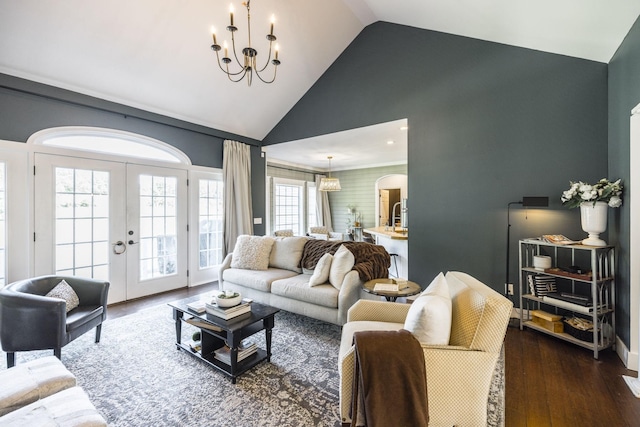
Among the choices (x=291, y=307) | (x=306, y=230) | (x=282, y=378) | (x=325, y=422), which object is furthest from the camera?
(x=306, y=230)

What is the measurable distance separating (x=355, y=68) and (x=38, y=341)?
206 inches

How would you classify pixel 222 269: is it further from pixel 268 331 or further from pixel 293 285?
pixel 268 331

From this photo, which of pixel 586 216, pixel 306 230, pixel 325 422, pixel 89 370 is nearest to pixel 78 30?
pixel 89 370

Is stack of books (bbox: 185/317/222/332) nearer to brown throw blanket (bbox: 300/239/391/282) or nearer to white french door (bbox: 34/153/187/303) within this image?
brown throw blanket (bbox: 300/239/391/282)

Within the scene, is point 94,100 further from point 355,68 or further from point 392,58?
point 392,58

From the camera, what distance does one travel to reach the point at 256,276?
150 inches

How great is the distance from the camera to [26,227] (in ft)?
11.4

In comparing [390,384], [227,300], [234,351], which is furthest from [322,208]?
[390,384]

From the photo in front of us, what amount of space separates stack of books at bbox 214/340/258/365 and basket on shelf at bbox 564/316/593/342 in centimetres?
316

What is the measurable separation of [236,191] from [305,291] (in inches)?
125

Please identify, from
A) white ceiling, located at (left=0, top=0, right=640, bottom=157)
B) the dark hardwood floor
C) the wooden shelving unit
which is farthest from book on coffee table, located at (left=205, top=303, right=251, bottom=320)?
white ceiling, located at (left=0, top=0, right=640, bottom=157)

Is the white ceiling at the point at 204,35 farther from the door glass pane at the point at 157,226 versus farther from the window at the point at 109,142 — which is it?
the door glass pane at the point at 157,226

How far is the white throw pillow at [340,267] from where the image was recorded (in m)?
3.21

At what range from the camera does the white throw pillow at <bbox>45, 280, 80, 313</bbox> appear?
9.18 feet
